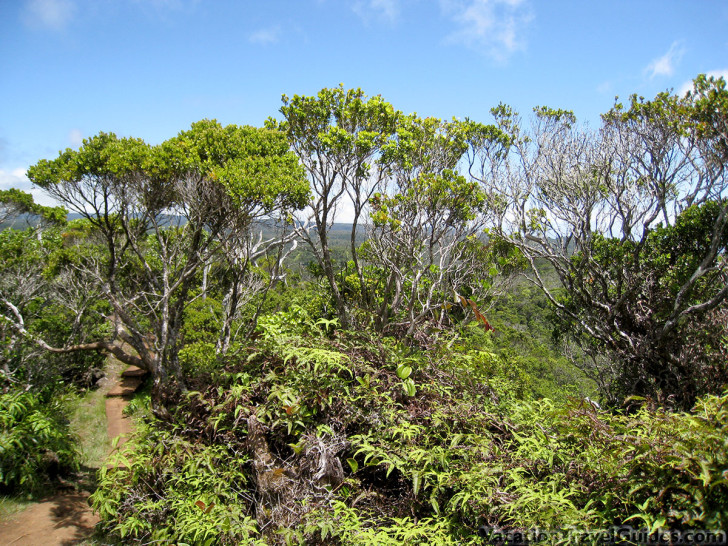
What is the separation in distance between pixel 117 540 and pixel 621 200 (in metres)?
10.3

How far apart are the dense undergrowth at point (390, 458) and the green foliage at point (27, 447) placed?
2.05 m

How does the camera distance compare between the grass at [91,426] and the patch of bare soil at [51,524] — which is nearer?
the patch of bare soil at [51,524]

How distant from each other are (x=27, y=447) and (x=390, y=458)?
197 inches

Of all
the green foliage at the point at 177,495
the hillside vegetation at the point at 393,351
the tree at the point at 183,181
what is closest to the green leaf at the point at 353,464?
the hillside vegetation at the point at 393,351

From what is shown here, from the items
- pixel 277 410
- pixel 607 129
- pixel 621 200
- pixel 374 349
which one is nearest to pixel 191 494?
pixel 277 410

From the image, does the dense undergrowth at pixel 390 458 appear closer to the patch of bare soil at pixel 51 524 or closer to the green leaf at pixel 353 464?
the green leaf at pixel 353 464

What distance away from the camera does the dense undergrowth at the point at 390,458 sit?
2.27 metres

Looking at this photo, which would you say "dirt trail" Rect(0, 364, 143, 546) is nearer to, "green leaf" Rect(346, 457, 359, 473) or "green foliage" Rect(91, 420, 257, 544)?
"green foliage" Rect(91, 420, 257, 544)

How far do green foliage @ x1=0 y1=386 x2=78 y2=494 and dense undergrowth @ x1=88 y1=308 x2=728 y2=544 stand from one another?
80.6 inches

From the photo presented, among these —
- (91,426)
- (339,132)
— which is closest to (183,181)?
(339,132)

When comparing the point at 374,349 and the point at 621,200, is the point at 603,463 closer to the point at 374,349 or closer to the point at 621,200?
the point at 374,349

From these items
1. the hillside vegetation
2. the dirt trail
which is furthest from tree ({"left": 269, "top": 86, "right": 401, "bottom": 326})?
the dirt trail

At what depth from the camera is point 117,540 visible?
367cm

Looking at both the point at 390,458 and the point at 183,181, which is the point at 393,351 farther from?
the point at 183,181
